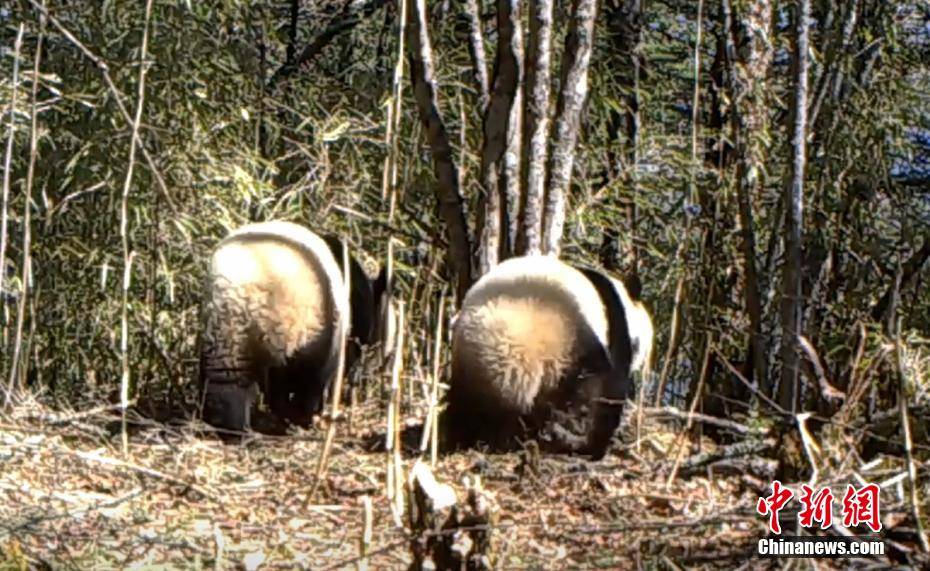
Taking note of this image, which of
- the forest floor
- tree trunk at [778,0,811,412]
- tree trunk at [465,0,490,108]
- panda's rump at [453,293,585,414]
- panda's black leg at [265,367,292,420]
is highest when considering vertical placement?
tree trunk at [465,0,490,108]

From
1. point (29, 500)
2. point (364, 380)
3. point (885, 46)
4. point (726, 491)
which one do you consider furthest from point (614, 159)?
point (29, 500)

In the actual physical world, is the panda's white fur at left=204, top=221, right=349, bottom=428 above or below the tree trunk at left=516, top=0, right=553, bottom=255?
below

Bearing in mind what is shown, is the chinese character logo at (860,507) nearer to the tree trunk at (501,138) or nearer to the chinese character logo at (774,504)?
the chinese character logo at (774,504)

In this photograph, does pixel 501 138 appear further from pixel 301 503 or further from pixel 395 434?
pixel 395 434

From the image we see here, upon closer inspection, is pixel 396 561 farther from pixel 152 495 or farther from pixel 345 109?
pixel 345 109

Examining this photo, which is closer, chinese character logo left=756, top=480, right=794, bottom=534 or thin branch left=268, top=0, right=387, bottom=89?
chinese character logo left=756, top=480, right=794, bottom=534

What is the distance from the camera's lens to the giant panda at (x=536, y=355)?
5.66m

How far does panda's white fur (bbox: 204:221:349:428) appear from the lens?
6.08 m

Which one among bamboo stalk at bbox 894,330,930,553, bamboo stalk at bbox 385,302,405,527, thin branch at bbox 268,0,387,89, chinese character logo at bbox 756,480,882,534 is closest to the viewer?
bamboo stalk at bbox 894,330,930,553

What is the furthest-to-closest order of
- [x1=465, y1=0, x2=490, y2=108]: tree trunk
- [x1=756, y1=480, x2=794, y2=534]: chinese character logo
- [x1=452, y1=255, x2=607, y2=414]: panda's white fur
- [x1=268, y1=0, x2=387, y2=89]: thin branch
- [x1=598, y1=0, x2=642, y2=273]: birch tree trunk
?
1. [x1=268, y1=0, x2=387, y2=89]: thin branch
2. [x1=598, y1=0, x2=642, y2=273]: birch tree trunk
3. [x1=465, y1=0, x2=490, y2=108]: tree trunk
4. [x1=452, y1=255, x2=607, y2=414]: panda's white fur
5. [x1=756, y1=480, x2=794, y2=534]: chinese character logo

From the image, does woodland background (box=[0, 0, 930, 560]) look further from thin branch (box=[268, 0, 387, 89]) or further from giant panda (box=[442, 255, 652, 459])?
giant panda (box=[442, 255, 652, 459])

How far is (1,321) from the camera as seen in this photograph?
23.9ft

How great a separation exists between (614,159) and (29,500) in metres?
4.95

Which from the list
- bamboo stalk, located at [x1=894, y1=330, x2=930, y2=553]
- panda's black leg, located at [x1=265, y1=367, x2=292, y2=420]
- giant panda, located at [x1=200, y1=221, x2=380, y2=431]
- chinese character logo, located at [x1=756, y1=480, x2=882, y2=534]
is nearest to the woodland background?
giant panda, located at [x1=200, y1=221, x2=380, y2=431]
